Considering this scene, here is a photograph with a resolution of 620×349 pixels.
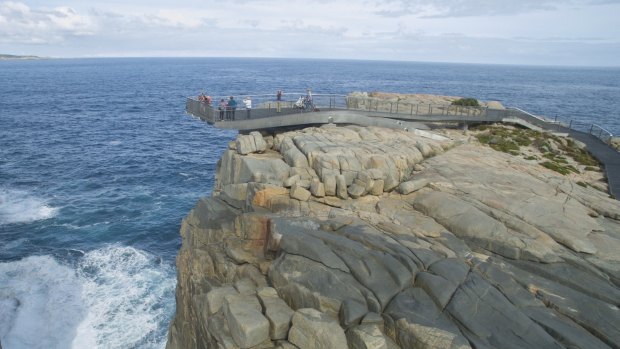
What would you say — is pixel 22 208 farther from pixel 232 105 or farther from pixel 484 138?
pixel 484 138

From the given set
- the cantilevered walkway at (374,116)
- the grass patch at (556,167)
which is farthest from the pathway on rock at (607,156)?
the grass patch at (556,167)

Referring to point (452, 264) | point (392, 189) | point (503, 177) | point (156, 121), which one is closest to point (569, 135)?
point (503, 177)

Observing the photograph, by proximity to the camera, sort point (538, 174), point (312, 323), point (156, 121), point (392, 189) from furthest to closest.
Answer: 1. point (156, 121)
2. point (538, 174)
3. point (392, 189)
4. point (312, 323)

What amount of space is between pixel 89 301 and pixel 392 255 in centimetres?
2387

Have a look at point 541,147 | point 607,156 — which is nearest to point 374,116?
point 541,147

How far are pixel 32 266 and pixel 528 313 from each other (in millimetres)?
34469

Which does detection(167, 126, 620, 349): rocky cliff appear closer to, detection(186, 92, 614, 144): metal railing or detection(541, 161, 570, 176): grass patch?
detection(541, 161, 570, 176): grass patch

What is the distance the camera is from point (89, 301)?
96.2 ft

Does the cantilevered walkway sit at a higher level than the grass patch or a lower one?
higher

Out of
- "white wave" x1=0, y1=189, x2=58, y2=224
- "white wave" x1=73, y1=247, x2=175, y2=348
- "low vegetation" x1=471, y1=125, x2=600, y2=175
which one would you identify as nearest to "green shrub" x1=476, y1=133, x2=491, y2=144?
"low vegetation" x1=471, y1=125, x2=600, y2=175

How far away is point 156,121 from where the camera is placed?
80812 mm

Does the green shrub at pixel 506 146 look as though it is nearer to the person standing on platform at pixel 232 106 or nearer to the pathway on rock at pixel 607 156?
the pathway on rock at pixel 607 156

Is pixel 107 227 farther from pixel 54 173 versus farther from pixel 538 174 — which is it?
pixel 538 174

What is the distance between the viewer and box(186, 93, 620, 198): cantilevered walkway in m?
31.9
